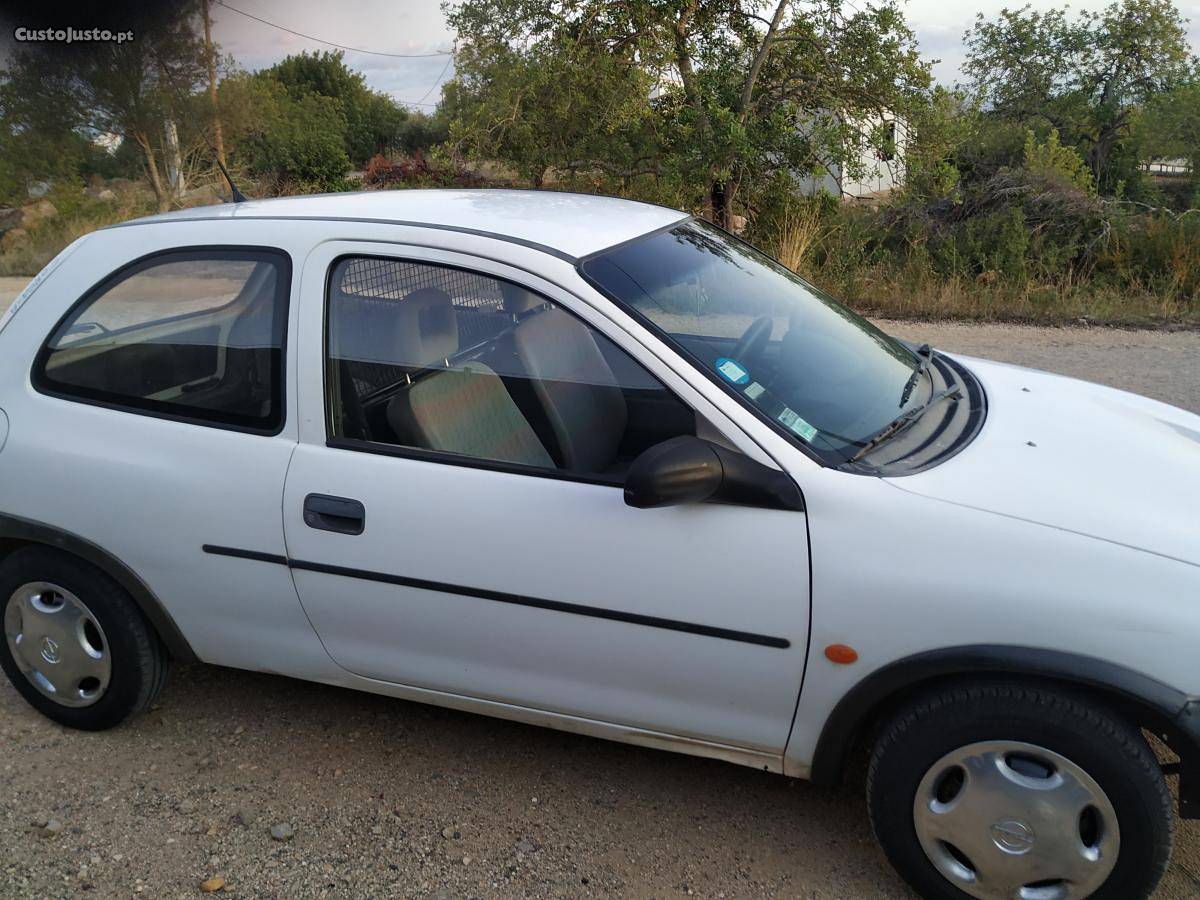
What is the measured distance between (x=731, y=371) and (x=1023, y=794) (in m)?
1.21

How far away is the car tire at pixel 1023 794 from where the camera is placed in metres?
2.21

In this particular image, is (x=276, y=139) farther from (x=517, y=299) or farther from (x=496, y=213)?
(x=517, y=299)

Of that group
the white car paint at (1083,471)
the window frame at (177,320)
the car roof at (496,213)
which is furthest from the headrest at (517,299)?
the white car paint at (1083,471)

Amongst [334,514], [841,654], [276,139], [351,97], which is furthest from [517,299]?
[351,97]

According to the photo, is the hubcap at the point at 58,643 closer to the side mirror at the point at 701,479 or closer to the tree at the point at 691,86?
the side mirror at the point at 701,479

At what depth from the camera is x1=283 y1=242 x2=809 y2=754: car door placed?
2463 mm

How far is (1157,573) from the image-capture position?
218 cm

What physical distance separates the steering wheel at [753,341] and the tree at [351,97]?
142 ft

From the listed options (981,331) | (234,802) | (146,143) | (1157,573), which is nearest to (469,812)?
(234,802)

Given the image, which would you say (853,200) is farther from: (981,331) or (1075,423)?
(1075,423)

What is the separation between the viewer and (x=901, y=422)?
9.18 ft

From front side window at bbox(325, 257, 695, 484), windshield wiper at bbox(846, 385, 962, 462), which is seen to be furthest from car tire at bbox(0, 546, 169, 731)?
windshield wiper at bbox(846, 385, 962, 462)

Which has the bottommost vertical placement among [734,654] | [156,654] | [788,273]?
[156,654]

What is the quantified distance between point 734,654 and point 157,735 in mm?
2078
